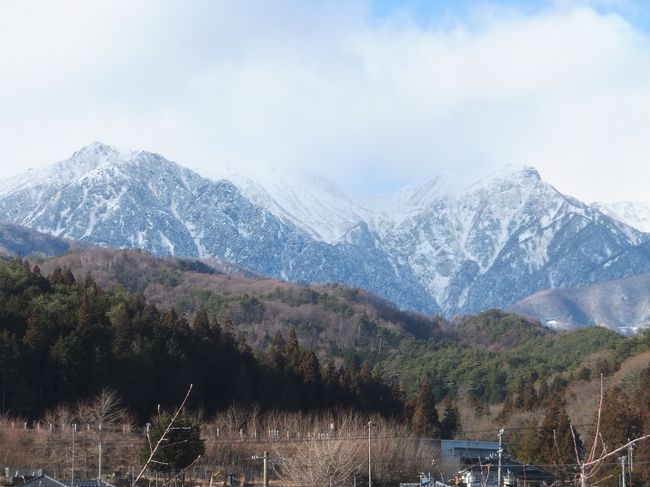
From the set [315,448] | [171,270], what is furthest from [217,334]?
[171,270]

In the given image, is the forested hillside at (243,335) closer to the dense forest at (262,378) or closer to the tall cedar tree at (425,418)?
the dense forest at (262,378)

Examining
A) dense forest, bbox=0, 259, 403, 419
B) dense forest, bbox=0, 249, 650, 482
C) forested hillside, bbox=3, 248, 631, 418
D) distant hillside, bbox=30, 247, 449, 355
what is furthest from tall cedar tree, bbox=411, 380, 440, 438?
distant hillside, bbox=30, 247, 449, 355

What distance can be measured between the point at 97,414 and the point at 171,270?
367 feet

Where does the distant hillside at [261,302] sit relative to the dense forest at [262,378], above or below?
above

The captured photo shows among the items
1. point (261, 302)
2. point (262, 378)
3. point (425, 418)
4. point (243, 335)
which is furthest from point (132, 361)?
point (261, 302)

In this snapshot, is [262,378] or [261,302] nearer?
[262,378]

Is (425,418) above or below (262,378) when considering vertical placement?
below

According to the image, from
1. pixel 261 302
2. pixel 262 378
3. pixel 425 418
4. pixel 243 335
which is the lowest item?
pixel 425 418

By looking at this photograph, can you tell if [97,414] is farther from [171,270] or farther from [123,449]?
[171,270]

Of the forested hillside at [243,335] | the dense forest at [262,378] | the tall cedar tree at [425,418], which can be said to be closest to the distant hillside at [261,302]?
the forested hillside at [243,335]

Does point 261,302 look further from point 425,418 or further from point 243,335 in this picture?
point 425,418

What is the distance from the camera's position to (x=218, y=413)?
63312mm

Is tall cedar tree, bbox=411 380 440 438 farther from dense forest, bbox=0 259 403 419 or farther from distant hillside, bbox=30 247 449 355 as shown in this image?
distant hillside, bbox=30 247 449 355

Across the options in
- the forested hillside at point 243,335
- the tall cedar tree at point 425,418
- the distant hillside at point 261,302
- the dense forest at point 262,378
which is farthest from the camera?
the distant hillside at point 261,302
